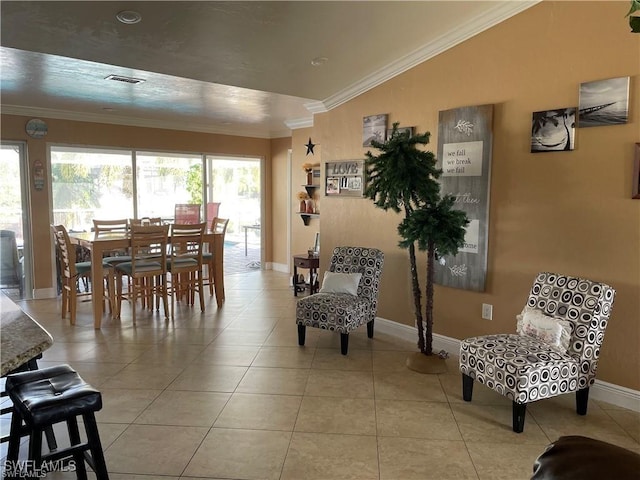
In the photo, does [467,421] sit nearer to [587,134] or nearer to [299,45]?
[587,134]

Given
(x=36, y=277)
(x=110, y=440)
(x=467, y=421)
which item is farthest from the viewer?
(x=36, y=277)

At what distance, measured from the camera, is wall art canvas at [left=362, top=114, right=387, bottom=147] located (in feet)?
14.7

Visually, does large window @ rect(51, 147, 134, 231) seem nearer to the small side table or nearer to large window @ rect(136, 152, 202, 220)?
large window @ rect(136, 152, 202, 220)

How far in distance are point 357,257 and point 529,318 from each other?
5.73 feet

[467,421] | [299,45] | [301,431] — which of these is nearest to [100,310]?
[301,431]

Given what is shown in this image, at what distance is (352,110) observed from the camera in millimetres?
4820

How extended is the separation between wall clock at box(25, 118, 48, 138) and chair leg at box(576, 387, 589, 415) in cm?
660

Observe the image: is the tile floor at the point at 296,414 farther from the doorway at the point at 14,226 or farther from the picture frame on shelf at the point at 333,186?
the doorway at the point at 14,226

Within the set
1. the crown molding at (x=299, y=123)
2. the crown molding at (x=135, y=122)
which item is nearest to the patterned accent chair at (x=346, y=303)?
the crown molding at (x=299, y=123)

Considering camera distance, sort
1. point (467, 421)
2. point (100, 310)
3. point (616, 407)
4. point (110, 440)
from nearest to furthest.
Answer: point (110, 440)
point (467, 421)
point (616, 407)
point (100, 310)

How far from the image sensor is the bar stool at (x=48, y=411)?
5.83 feet

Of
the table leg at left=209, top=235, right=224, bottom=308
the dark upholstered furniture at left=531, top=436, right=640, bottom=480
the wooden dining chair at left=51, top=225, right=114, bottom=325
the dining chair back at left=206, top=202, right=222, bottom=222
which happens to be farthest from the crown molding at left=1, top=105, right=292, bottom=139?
the dark upholstered furniture at left=531, top=436, right=640, bottom=480

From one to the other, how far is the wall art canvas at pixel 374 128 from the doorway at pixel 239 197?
12.1 ft

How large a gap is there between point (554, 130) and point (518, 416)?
6.40 feet
